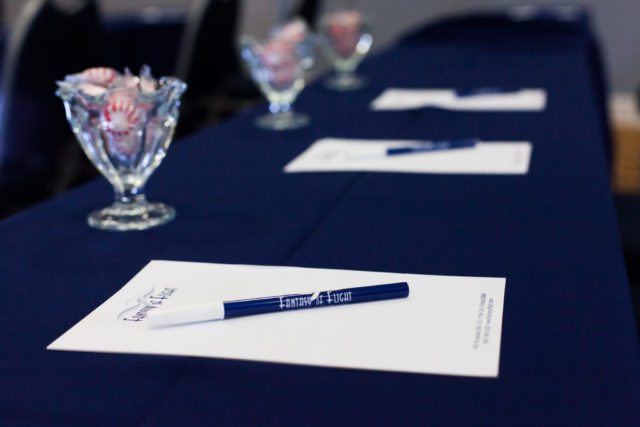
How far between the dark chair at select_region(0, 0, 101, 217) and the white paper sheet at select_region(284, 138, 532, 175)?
3.36 ft

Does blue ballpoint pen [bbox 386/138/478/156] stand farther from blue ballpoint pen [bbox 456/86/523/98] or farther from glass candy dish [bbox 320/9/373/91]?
glass candy dish [bbox 320/9/373/91]

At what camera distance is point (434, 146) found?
1.23 m

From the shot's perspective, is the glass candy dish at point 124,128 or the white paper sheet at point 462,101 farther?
the white paper sheet at point 462,101

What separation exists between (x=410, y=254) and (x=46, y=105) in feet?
5.26

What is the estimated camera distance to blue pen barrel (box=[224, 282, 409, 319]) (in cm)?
66

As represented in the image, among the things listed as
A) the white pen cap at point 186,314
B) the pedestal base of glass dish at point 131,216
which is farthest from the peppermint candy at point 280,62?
the white pen cap at point 186,314

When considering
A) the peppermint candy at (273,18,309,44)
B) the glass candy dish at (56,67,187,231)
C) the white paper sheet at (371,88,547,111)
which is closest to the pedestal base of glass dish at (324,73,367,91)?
the white paper sheet at (371,88,547,111)

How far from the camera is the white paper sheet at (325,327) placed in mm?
588

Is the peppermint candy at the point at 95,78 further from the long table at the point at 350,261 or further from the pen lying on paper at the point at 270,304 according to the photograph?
the pen lying on paper at the point at 270,304

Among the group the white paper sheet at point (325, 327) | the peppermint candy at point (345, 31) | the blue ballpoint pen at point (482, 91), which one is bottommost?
the blue ballpoint pen at point (482, 91)

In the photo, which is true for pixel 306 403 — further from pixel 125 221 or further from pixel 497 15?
pixel 497 15

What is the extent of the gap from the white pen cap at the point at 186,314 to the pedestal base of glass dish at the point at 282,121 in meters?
0.82

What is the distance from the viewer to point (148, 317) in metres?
0.64

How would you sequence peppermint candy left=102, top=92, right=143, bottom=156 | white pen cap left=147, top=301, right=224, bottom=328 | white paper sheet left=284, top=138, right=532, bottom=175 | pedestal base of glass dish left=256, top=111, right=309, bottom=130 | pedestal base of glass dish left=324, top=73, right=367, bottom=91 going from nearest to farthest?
white pen cap left=147, top=301, right=224, bottom=328, peppermint candy left=102, top=92, right=143, bottom=156, white paper sheet left=284, top=138, right=532, bottom=175, pedestal base of glass dish left=256, top=111, right=309, bottom=130, pedestal base of glass dish left=324, top=73, right=367, bottom=91
